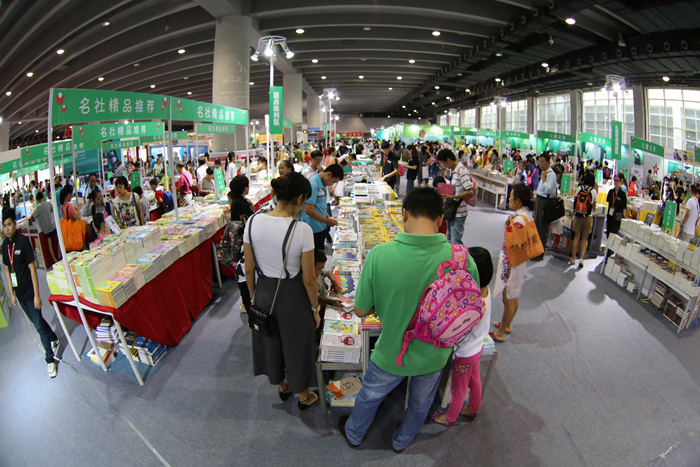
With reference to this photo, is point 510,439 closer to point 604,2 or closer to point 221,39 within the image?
point 604,2

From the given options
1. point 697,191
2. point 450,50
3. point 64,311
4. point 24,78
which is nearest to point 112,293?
point 64,311

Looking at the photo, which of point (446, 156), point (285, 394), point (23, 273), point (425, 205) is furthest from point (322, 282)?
point (446, 156)

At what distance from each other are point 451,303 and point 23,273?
3.45m

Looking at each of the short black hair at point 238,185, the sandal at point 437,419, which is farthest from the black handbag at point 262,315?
the short black hair at point 238,185

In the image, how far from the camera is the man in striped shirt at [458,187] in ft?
17.0

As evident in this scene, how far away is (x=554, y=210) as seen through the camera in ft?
19.9

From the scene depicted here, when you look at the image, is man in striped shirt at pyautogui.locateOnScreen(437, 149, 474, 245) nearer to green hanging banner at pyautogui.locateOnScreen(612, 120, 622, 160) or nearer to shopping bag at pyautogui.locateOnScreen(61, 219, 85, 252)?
green hanging banner at pyautogui.locateOnScreen(612, 120, 622, 160)

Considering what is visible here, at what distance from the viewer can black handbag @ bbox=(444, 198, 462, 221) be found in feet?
17.2

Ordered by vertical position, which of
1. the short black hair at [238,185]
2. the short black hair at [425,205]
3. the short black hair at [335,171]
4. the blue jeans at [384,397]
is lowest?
the blue jeans at [384,397]

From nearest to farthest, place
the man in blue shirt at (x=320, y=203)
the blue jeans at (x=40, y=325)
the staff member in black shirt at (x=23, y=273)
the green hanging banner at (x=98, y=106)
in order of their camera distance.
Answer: the green hanging banner at (x=98, y=106) < the staff member in black shirt at (x=23, y=273) < the blue jeans at (x=40, y=325) < the man in blue shirt at (x=320, y=203)

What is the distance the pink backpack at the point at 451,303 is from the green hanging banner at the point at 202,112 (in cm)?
424

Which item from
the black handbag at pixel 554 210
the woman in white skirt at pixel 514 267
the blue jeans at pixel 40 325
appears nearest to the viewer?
the blue jeans at pixel 40 325

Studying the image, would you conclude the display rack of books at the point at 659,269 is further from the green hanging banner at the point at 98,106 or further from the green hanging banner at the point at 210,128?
the green hanging banner at the point at 210,128

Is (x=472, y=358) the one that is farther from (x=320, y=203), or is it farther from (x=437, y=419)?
(x=320, y=203)
